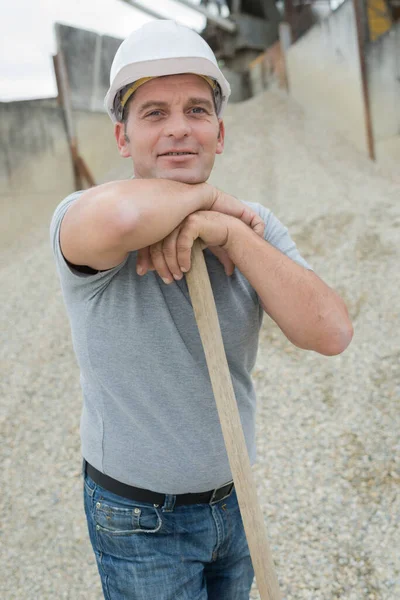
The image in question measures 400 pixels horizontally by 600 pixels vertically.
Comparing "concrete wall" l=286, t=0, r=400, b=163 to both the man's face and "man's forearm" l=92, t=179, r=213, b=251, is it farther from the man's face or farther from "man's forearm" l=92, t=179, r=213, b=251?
"man's forearm" l=92, t=179, r=213, b=251

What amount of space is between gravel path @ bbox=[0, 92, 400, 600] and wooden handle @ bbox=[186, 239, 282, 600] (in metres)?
2.49

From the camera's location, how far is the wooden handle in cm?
152

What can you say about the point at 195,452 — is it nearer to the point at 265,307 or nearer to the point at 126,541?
the point at 126,541

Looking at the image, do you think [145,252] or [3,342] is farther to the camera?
[3,342]

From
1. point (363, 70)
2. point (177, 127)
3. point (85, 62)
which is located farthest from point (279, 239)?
point (85, 62)

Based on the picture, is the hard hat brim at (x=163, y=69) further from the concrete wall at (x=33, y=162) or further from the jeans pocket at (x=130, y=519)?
the concrete wall at (x=33, y=162)

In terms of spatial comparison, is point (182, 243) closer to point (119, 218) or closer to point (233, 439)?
point (119, 218)

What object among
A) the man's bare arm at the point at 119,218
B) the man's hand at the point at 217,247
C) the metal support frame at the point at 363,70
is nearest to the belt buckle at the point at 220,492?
the man's hand at the point at 217,247

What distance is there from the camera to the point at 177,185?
1.54 meters

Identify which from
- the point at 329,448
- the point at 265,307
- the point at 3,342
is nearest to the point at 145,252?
the point at 265,307

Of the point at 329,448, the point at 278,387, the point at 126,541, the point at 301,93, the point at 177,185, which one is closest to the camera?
the point at 177,185

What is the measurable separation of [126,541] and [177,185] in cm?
102

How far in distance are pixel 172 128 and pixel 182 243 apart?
0.32m

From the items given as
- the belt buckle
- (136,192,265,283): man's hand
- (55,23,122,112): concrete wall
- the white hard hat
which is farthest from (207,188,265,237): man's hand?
(55,23,122,112): concrete wall
